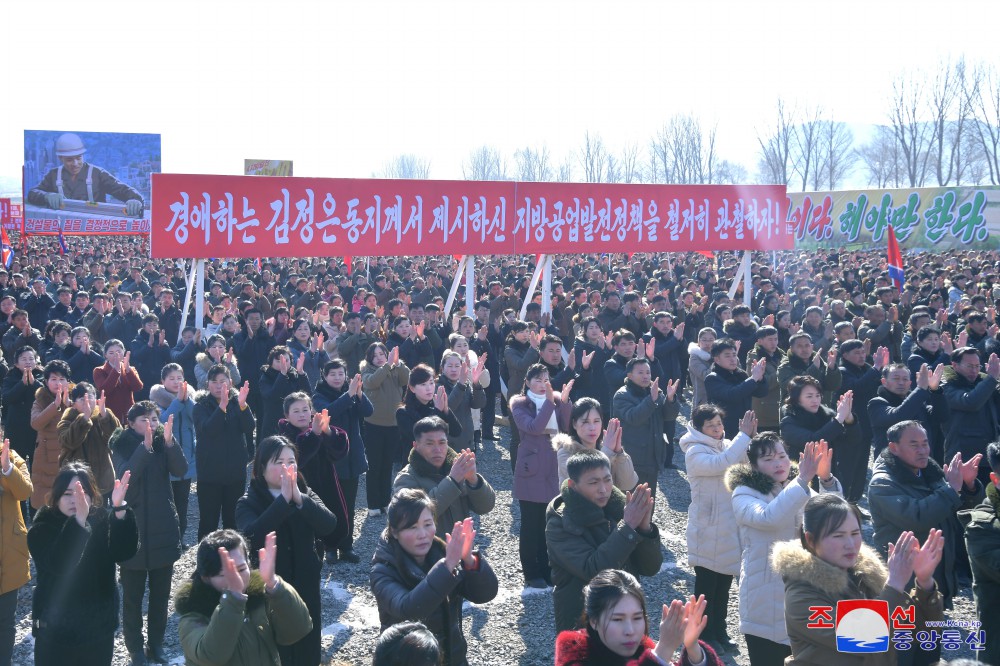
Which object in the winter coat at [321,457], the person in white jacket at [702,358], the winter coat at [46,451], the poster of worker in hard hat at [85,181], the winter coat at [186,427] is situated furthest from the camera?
the poster of worker in hard hat at [85,181]

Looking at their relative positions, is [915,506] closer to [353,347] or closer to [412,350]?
[412,350]

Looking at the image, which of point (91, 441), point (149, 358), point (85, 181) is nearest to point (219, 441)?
point (91, 441)

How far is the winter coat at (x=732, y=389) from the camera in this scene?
7.56m

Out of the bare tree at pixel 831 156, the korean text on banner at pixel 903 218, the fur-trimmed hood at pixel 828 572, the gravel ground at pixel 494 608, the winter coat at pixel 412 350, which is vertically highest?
the bare tree at pixel 831 156

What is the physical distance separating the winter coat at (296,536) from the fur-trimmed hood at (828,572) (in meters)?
2.21

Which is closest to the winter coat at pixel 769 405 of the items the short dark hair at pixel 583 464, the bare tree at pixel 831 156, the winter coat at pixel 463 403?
the winter coat at pixel 463 403

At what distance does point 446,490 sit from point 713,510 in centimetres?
171

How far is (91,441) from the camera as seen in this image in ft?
19.6

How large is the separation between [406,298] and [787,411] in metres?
8.18

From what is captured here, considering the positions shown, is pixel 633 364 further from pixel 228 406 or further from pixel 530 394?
pixel 228 406

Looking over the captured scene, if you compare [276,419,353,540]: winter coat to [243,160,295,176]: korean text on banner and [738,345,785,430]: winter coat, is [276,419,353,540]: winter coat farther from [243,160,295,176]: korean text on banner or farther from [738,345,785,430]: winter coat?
[243,160,295,176]: korean text on banner

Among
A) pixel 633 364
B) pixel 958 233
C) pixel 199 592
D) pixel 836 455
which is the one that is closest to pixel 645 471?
pixel 633 364

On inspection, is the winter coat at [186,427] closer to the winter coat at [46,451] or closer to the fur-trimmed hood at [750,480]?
the winter coat at [46,451]

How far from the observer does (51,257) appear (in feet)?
90.0
